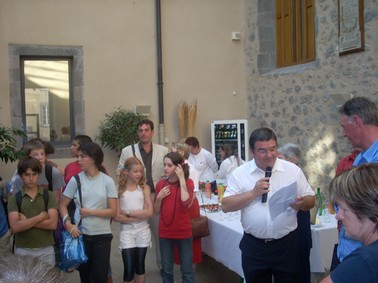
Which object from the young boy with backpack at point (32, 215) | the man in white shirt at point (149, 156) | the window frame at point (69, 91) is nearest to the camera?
the young boy with backpack at point (32, 215)

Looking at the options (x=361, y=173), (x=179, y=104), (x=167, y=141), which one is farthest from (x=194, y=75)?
(x=361, y=173)

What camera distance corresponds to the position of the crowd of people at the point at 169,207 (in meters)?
3.07

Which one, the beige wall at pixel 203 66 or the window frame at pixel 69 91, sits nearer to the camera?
the beige wall at pixel 203 66

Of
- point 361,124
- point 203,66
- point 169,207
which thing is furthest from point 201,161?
point 361,124

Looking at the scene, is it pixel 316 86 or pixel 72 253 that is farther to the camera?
pixel 316 86

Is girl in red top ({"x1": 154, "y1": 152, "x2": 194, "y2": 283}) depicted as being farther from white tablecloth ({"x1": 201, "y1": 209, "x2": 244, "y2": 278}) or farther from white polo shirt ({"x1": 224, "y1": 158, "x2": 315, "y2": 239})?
white polo shirt ({"x1": 224, "y1": 158, "x2": 315, "y2": 239})

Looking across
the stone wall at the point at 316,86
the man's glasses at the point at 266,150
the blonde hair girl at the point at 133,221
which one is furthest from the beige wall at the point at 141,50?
the man's glasses at the point at 266,150

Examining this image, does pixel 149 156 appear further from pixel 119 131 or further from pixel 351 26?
pixel 351 26

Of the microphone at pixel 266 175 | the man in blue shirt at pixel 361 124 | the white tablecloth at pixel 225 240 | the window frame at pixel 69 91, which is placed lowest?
the white tablecloth at pixel 225 240

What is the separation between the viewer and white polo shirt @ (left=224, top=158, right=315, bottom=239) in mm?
3072

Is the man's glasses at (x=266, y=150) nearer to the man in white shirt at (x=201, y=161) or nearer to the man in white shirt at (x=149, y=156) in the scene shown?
the man in white shirt at (x=149, y=156)

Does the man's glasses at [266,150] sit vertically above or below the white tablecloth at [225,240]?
above

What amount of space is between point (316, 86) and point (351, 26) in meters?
1.29

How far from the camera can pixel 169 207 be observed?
4199 millimetres
